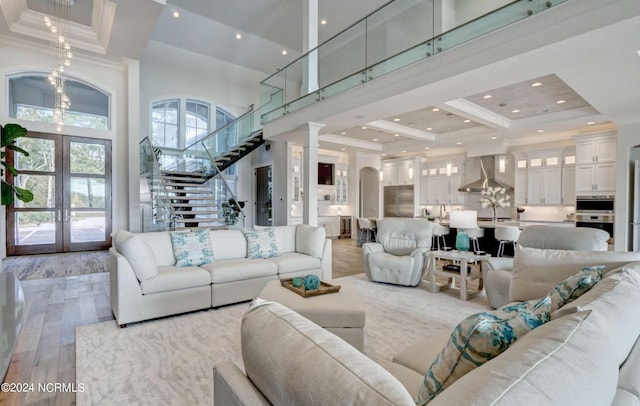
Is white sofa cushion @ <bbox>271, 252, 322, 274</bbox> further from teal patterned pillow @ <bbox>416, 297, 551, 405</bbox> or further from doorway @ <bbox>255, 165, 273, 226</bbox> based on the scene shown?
doorway @ <bbox>255, 165, 273, 226</bbox>

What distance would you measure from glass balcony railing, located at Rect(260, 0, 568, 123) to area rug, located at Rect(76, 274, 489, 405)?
3.38 m

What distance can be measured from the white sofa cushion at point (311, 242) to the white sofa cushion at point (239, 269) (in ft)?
2.37

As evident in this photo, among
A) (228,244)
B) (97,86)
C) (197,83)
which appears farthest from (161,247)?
(197,83)

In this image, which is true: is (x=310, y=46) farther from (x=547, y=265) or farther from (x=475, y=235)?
(x=547, y=265)

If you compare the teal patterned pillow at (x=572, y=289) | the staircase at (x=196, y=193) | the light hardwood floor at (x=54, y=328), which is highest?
the staircase at (x=196, y=193)

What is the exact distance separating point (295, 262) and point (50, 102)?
7322 millimetres

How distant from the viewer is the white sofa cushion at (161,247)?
12.6ft

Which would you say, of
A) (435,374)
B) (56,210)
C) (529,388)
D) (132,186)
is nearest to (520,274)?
(435,374)

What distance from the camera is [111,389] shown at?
2.17 meters

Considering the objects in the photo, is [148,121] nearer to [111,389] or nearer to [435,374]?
[111,389]

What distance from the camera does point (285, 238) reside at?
16.3 ft

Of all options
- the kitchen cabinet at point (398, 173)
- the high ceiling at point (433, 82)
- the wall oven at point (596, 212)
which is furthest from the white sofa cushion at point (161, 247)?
the kitchen cabinet at point (398, 173)

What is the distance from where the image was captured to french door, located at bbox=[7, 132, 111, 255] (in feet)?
23.1

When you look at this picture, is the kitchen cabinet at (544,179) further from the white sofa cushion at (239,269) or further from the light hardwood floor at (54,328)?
the white sofa cushion at (239,269)
